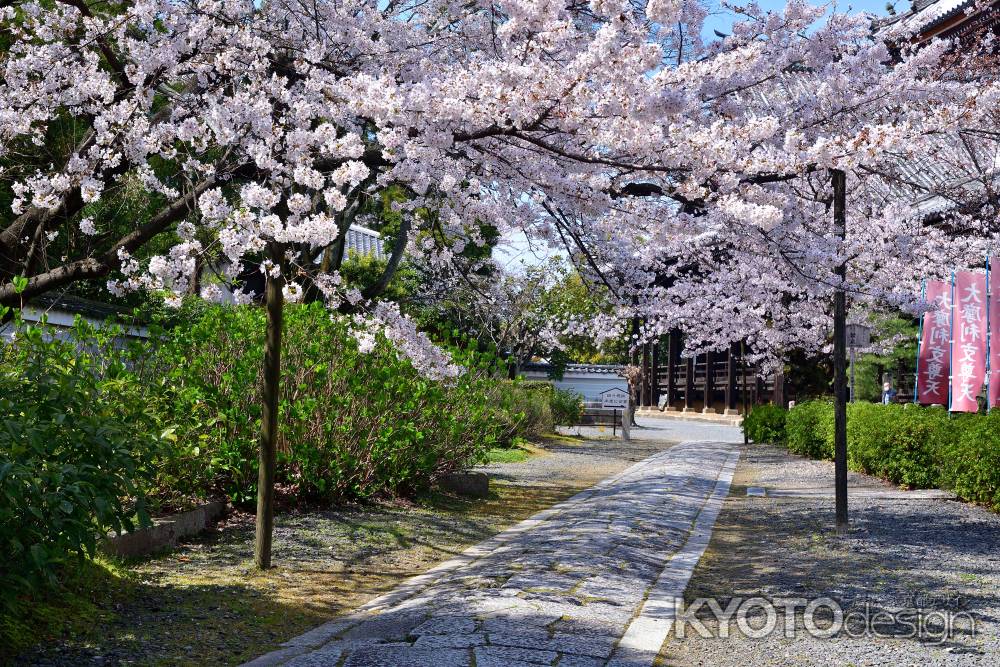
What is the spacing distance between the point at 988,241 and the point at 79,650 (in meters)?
15.1

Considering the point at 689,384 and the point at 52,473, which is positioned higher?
the point at 689,384

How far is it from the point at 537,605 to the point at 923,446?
818 centimetres

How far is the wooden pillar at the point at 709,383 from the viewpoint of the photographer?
40.5m

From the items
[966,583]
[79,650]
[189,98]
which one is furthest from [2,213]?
[966,583]

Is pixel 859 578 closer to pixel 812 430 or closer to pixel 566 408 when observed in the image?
pixel 812 430

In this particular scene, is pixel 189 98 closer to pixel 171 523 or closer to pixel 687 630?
pixel 171 523

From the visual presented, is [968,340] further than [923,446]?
Yes

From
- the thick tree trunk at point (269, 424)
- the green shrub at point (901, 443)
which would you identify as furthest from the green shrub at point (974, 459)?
the thick tree trunk at point (269, 424)

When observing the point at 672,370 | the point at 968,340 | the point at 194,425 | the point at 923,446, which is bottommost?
the point at 923,446

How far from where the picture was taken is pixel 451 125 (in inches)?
239

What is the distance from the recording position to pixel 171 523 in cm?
643

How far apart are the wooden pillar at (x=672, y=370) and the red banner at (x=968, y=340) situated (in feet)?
96.2

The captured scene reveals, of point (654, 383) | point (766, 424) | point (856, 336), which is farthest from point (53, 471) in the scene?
point (654, 383)

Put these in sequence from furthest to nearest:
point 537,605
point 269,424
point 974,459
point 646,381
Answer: point 646,381 < point 974,459 < point 269,424 < point 537,605
